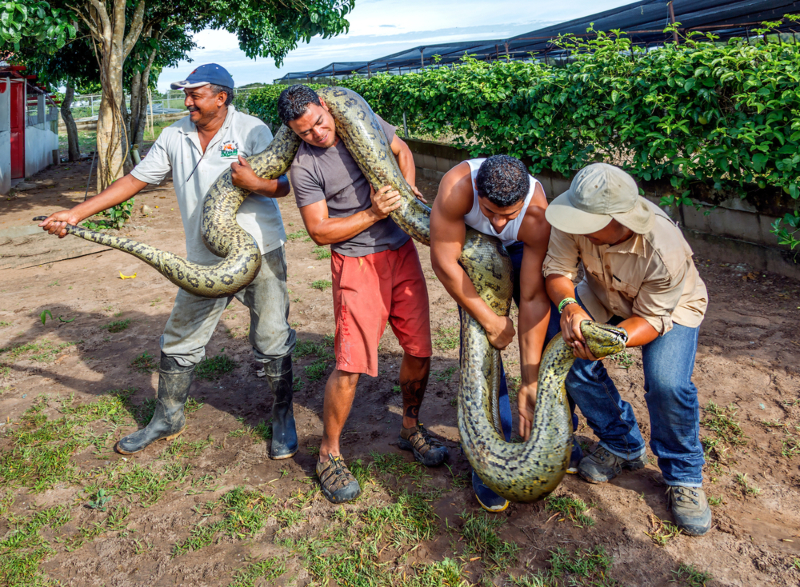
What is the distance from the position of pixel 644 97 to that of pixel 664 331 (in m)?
3.90

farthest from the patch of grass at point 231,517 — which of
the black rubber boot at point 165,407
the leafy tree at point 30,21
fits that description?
the leafy tree at point 30,21

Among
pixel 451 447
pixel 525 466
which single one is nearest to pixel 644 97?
pixel 451 447

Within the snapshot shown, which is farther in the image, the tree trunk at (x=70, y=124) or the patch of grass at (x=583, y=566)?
the tree trunk at (x=70, y=124)

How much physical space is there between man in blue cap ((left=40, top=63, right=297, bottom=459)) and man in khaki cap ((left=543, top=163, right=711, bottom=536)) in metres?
1.80

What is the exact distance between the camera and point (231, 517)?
3064 mm

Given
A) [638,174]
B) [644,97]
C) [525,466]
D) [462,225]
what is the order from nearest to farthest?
[525,466]
[462,225]
[644,97]
[638,174]

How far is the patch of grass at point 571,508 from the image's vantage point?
2914 mm

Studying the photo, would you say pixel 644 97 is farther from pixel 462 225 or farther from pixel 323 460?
pixel 323 460

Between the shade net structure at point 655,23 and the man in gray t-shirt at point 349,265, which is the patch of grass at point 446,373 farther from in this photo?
the shade net structure at point 655,23

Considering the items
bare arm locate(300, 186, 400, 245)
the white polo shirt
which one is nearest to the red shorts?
bare arm locate(300, 186, 400, 245)

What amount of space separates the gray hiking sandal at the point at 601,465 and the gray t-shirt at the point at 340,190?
66.3 inches

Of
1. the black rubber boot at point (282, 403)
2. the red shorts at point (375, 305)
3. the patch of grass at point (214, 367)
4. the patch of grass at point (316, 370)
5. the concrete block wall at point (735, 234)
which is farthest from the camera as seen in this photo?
the concrete block wall at point (735, 234)

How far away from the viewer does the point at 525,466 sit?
8.54 ft

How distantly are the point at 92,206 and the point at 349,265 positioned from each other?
1743 millimetres
